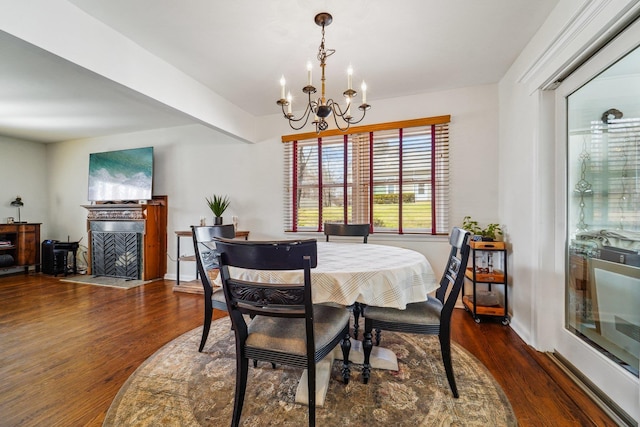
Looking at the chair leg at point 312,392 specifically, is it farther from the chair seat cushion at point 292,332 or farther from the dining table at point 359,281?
the dining table at point 359,281

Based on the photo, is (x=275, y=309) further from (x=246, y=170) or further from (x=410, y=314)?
(x=246, y=170)

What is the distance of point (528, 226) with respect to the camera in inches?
89.0

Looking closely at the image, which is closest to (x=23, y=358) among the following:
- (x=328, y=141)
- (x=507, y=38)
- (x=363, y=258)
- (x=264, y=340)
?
(x=264, y=340)

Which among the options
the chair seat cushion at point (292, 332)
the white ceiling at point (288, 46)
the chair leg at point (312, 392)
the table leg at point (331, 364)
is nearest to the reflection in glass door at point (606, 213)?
the white ceiling at point (288, 46)

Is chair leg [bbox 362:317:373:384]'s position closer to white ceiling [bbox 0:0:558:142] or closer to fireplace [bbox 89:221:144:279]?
white ceiling [bbox 0:0:558:142]

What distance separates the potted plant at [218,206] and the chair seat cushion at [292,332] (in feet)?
8.84

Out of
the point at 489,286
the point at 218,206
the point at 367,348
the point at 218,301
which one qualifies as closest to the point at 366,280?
the point at 367,348

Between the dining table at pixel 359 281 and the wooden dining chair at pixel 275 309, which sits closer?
the wooden dining chair at pixel 275 309

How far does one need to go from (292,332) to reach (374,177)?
8.14ft

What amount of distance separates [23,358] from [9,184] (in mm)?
4927

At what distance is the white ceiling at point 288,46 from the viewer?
1861 mm

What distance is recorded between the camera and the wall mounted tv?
175 inches

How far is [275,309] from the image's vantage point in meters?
1.24

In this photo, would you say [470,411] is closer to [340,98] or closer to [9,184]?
[340,98]
